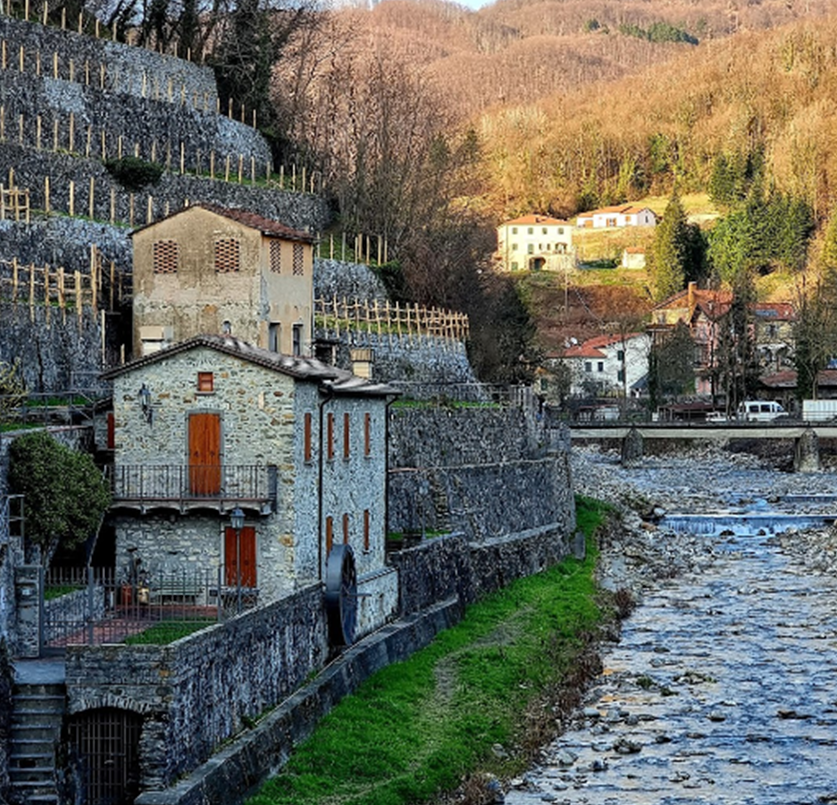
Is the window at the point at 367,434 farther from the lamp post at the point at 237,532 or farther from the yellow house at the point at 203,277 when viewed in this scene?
the yellow house at the point at 203,277

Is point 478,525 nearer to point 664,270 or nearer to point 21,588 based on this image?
point 21,588

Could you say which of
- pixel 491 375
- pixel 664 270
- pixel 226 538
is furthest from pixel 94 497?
pixel 664 270

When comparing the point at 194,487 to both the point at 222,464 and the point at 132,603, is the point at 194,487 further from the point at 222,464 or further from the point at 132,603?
the point at 132,603

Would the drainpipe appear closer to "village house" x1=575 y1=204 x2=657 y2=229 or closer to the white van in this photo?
the white van

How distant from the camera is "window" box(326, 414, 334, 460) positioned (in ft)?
112

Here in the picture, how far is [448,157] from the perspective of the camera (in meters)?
94.6

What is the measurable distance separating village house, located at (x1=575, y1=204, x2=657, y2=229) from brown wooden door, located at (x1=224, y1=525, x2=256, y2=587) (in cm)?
14642

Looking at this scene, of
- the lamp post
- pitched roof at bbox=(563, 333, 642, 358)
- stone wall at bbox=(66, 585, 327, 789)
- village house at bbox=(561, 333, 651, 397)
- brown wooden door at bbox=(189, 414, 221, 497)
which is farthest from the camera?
pitched roof at bbox=(563, 333, 642, 358)

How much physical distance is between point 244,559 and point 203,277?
1794 cm

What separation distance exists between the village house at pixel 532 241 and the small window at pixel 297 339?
402ft

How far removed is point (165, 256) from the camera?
48.1 meters

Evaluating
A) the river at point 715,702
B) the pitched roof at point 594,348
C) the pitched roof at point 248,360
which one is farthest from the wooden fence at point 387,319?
the pitched roof at point 594,348

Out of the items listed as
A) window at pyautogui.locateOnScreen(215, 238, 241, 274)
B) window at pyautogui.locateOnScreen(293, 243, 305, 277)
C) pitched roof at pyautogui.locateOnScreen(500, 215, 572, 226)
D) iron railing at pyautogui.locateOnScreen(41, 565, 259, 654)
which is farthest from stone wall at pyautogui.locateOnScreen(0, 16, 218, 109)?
pitched roof at pyautogui.locateOnScreen(500, 215, 572, 226)

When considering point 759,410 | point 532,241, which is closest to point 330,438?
→ point 759,410
